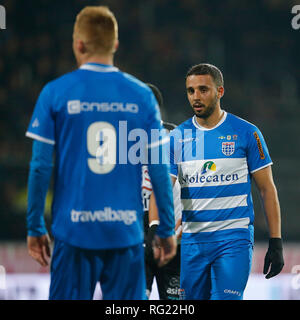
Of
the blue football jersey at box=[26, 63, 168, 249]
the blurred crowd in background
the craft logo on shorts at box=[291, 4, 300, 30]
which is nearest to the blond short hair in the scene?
the blue football jersey at box=[26, 63, 168, 249]

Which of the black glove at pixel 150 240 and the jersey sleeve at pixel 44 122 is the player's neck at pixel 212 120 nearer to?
the black glove at pixel 150 240

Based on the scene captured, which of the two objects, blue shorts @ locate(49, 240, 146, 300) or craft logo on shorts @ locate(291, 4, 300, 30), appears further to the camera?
craft logo on shorts @ locate(291, 4, 300, 30)

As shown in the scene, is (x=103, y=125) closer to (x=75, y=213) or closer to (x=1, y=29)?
(x=75, y=213)

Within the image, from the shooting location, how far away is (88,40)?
313 cm

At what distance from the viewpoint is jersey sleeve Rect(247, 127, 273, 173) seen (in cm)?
461

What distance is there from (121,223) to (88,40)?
952 mm

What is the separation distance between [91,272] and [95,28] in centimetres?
125

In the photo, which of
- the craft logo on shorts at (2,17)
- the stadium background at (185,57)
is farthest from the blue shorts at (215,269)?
the craft logo on shorts at (2,17)

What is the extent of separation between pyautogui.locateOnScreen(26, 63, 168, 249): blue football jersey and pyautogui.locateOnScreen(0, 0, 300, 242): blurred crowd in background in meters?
7.86

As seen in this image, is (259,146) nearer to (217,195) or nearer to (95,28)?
(217,195)

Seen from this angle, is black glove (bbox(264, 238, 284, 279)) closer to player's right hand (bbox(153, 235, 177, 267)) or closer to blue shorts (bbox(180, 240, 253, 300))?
blue shorts (bbox(180, 240, 253, 300))

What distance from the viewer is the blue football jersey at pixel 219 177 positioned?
180 inches

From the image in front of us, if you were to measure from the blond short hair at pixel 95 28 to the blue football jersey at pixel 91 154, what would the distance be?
178 mm
